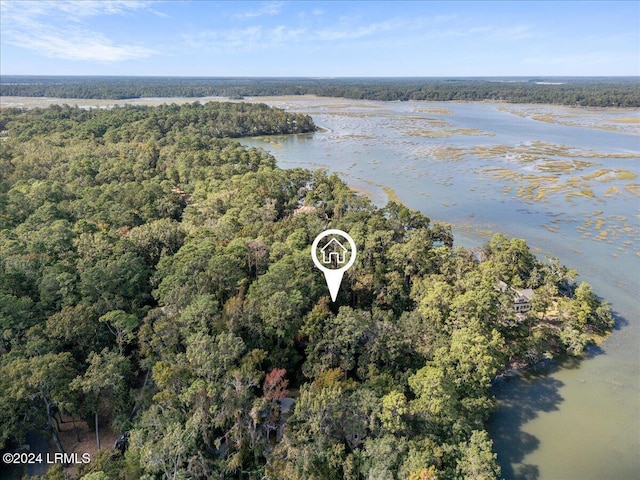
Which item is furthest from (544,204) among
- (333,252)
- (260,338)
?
(260,338)

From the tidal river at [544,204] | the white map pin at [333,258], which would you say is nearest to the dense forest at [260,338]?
the white map pin at [333,258]

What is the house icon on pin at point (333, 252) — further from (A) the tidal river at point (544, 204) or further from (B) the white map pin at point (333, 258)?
(A) the tidal river at point (544, 204)

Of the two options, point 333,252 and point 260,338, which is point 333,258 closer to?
point 333,252

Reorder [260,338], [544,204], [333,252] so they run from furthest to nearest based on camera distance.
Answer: [544,204] < [333,252] < [260,338]

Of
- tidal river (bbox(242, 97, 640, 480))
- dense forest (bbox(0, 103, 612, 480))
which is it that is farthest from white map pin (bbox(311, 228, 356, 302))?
tidal river (bbox(242, 97, 640, 480))

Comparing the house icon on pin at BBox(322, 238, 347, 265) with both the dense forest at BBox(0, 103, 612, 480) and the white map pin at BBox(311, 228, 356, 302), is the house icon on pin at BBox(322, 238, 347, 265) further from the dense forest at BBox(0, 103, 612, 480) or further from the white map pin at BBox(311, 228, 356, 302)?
the dense forest at BBox(0, 103, 612, 480)

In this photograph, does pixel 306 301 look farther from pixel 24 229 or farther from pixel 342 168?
pixel 342 168
